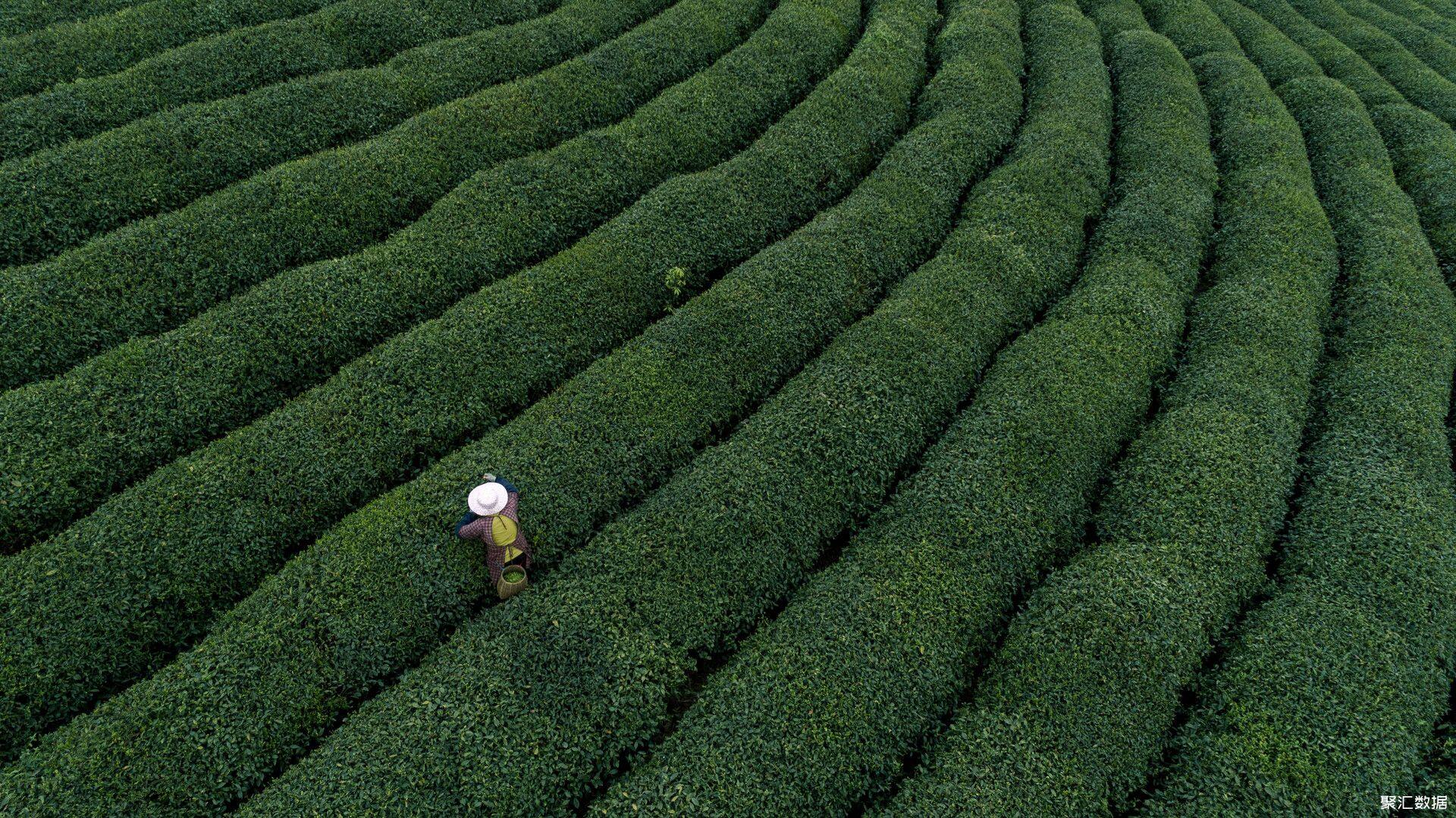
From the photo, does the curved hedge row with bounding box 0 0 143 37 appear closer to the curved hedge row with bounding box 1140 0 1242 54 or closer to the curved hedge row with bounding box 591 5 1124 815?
the curved hedge row with bounding box 591 5 1124 815

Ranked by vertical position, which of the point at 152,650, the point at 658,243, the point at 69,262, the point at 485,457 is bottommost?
the point at 152,650

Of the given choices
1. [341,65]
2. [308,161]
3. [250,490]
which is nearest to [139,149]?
[308,161]

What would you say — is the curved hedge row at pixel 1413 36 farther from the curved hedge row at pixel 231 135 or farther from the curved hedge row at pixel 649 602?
the curved hedge row at pixel 231 135

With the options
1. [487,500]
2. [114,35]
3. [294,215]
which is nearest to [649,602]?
[487,500]

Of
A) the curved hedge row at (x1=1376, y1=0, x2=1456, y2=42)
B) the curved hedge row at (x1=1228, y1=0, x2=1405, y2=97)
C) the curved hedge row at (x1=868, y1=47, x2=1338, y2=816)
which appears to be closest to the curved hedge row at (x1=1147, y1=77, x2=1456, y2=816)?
the curved hedge row at (x1=868, y1=47, x2=1338, y2=816)

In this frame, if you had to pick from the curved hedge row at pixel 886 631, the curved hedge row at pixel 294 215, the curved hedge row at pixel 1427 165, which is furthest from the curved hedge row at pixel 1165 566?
the curved hedge row at pixel 294 215

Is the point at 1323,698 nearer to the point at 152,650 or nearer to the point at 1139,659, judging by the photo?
the point at 1139,659

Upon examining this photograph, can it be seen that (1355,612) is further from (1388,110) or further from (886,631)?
(1388,110)
